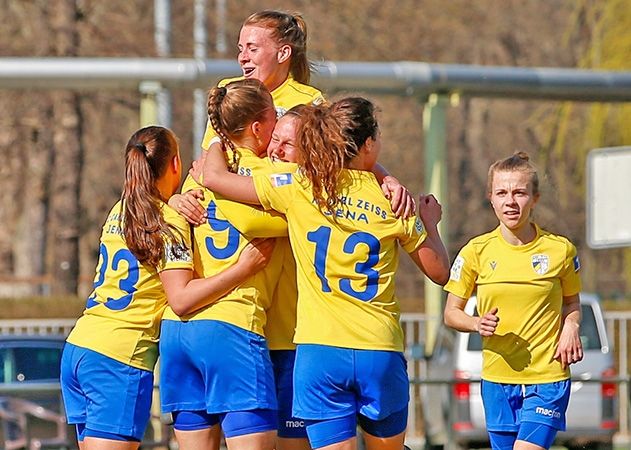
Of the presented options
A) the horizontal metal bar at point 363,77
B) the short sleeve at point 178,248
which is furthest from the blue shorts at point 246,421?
the horizontal metal bar at point 363,77

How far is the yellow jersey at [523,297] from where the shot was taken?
7.02 metres

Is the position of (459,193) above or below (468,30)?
below

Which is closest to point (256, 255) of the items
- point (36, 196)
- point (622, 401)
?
point (622, 401)

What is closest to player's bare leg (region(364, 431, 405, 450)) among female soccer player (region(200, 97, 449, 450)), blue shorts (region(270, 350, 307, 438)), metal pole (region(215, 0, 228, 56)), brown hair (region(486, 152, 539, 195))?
female soccer player (region(200, 97, 449, 450))

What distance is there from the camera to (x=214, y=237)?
589cm

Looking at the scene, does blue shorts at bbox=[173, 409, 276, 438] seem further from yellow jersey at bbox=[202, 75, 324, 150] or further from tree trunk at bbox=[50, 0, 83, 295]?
tree trunk at bbox=[50, 0, 83, 295]

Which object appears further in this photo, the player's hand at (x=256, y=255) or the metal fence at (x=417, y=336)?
the metal fence at (x=417, y=336)

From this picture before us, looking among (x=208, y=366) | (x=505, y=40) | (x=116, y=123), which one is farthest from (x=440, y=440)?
(x=505, y=40)

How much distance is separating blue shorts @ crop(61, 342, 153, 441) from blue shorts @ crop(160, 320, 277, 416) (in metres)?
0.35

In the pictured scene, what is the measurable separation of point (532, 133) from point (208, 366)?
2536 cm

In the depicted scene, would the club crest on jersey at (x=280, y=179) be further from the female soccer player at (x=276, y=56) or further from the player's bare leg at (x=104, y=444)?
the player's bare leg at (x=104, y=444)

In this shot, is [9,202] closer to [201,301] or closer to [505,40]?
[505,40]

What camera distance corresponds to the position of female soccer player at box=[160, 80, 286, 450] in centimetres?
576

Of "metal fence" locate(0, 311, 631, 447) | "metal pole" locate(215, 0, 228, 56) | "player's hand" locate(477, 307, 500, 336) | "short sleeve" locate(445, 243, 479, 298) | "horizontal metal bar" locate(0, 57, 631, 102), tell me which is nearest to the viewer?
"player's hand" locate(477, 307, 500, 336)
